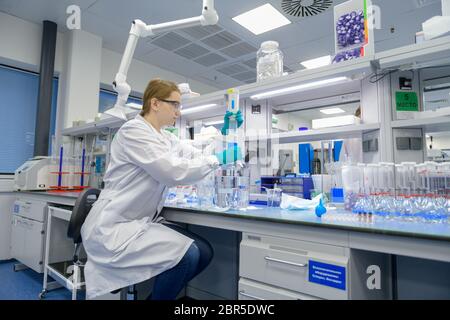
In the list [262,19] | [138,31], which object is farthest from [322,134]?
[262,19]

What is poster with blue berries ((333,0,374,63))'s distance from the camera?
1542 mm

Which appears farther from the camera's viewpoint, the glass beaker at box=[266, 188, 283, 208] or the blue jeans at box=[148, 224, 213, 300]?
the glass beaker at box=[266, 188, 283, 208]

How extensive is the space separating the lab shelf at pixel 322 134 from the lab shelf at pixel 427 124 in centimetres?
10

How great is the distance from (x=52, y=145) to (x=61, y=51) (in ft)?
3.84

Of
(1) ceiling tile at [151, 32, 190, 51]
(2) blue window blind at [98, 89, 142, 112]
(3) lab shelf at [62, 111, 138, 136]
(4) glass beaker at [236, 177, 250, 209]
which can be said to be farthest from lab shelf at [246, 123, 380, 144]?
(2) blue window blind at [98, 89, 142, 112]

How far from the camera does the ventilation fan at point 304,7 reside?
9.63 feet

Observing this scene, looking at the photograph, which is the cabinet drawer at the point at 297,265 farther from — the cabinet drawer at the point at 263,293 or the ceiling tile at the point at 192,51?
the ceiling tile at the point at 192,51

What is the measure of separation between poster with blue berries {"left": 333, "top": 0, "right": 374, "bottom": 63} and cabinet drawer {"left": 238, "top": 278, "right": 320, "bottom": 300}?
4.01 feet

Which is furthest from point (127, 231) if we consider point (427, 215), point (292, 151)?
point (292, 151)

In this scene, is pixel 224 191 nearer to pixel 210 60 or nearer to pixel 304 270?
pixel 304 270

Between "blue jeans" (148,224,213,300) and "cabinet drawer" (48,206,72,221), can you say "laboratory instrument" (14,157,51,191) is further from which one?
"blue jeans" (148,224,213,300)

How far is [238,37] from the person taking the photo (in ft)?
12.0
